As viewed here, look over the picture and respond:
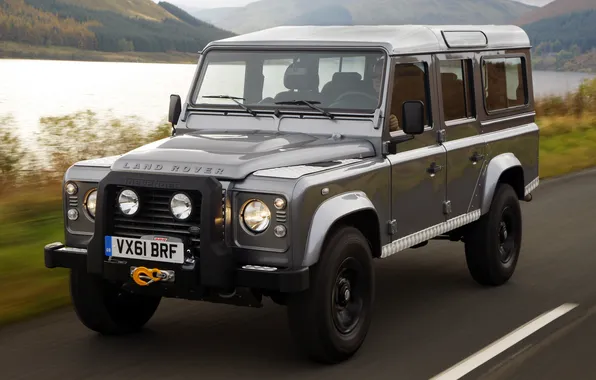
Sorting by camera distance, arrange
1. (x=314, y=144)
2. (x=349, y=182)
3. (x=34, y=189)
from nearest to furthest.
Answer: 1. (x=349, y=182)
2. (x=314, y=144)
3. (x=34, y=189)

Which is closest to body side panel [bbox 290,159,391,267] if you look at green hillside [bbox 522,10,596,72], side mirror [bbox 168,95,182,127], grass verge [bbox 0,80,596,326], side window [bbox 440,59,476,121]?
side window [bbox 440,59,476,121]

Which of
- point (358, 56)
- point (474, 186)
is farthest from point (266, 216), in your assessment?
point (474, 186)

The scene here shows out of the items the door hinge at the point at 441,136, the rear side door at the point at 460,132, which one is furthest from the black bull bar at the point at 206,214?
the rear side door at the point at 460,132

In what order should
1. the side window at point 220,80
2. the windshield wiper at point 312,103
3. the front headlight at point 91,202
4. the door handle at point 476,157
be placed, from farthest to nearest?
the door handle at point 476,157, the side window at point 220,80, the windshield wiper at point 312,103, the front headlight at point 91,202

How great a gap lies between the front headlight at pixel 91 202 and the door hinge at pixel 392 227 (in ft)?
6.03

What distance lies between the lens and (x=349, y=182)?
5.83 metres

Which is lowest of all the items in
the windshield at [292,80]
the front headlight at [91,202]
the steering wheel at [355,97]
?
the front headlight at [91,202]

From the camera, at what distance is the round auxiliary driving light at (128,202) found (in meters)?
5.59

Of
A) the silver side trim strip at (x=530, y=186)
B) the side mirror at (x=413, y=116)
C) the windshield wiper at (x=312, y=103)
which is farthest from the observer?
the silver side trim strip at (x=530, y=186)

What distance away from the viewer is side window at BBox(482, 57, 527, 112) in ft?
26.2

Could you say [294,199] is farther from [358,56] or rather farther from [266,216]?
[358,56]

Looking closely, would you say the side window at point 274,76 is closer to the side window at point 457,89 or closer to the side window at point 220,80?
the side window at point 220,80

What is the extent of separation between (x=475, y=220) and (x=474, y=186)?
0.28m

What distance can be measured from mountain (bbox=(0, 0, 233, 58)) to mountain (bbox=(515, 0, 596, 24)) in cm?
1520
